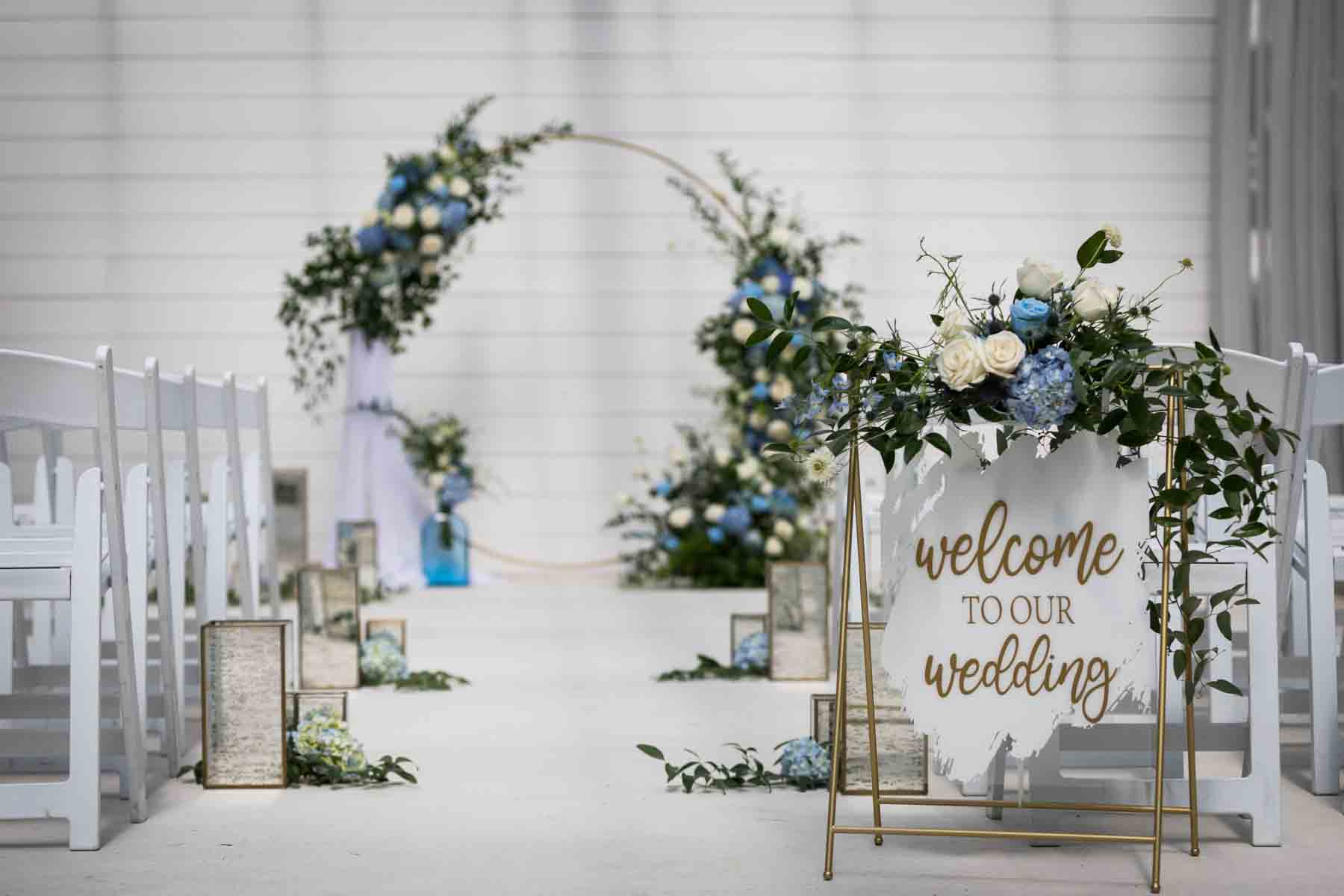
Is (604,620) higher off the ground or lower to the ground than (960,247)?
lower

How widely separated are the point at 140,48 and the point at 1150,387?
5856 millimetres

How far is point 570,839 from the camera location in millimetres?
2096

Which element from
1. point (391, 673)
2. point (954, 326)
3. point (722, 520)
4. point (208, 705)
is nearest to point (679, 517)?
point (722, 520)

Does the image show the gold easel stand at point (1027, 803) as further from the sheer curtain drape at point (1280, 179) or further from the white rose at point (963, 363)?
the sheer curtain drape at point (1280, 179)

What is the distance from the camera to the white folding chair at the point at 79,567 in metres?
2.05

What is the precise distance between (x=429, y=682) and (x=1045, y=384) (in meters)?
2.11

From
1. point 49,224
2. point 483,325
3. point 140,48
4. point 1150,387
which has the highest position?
point 140,48

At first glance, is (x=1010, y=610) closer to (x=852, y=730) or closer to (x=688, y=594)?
(x=852, y=730)

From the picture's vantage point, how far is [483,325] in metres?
6.62

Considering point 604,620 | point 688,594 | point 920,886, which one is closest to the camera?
point 920,886

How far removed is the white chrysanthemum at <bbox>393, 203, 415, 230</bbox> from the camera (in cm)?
556

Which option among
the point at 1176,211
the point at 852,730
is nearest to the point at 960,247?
the point at 1176,211

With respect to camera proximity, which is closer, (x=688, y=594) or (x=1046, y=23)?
(x=688, y=594)

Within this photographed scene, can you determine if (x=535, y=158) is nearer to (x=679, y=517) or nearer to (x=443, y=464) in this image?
(x=443, y=464)
